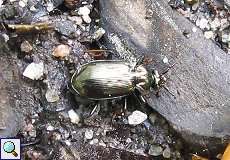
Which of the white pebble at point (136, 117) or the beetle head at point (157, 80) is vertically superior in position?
the beetle head at point (157, 80)

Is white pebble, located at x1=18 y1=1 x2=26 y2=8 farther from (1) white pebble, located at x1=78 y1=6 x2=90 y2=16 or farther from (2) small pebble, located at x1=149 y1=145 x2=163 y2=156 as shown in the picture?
(2) small pebble, located at x1=149 y1=145 x2=163 y2=156

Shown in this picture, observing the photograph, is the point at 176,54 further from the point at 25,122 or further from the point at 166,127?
the point at 25,122

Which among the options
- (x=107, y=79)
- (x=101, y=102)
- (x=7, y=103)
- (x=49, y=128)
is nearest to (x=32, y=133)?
(x=49, y=128)

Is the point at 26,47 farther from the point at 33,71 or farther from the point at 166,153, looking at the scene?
the point at 166,153

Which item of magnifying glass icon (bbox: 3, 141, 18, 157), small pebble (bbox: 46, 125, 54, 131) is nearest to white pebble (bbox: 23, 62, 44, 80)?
small pebble (bbox: 46, 125, 54, 131)

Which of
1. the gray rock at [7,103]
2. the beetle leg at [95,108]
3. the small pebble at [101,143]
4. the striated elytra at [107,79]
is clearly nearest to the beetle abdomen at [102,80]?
the striated elytra at [107,79]

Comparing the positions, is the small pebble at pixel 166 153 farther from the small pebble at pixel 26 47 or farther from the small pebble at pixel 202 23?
the small pebble at pixel 26 47

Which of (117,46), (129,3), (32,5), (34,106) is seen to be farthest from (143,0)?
(34,106)
